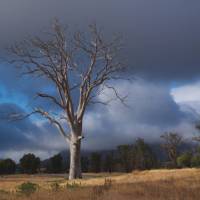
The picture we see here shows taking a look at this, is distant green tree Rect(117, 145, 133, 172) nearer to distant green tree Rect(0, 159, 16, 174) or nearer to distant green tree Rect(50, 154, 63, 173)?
distant green tree Rect(50, 154, 63, 173)

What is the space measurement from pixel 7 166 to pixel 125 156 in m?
21.0

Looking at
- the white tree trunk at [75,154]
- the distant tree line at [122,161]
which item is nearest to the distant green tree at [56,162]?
the distant tree line at [122,161]

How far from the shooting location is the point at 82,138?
38.5 m

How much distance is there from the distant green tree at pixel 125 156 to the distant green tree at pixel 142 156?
713 millimetres

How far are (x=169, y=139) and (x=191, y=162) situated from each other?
637 inches

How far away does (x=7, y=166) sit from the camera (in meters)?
81.6

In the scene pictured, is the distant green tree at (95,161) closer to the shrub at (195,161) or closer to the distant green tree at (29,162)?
the distant green tree at (29,162)

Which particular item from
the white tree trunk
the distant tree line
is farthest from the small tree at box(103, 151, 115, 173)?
the white tree trunk

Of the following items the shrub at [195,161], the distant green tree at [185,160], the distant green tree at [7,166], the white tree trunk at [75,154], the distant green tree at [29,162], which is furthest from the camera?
the distant green tree at [7,166]

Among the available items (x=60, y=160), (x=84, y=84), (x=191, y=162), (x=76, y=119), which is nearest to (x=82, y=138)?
(x=76, y=119)

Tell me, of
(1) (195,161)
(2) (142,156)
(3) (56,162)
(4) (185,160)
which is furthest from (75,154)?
(2) (142,156)

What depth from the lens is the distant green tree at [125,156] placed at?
8844 cm

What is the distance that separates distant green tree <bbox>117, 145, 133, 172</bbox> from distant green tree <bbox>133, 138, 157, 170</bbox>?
713mm

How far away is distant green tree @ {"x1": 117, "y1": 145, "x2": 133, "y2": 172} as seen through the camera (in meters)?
88.4
